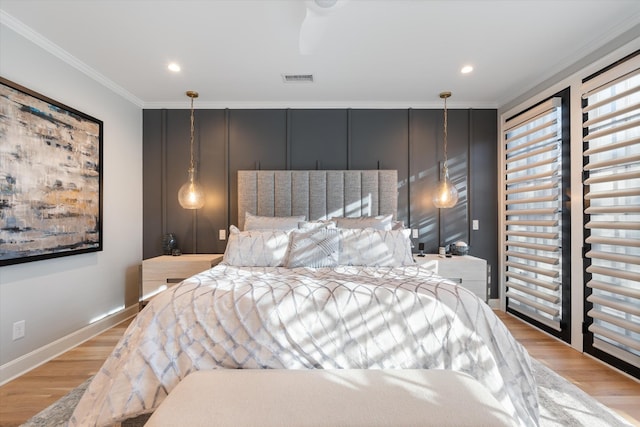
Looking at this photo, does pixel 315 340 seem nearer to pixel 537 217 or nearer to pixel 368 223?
pixel 368 223

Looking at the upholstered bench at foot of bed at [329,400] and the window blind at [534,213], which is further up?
the window blind at [534,213]

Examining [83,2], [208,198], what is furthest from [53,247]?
[83,2]

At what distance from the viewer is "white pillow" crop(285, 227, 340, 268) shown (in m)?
2.57

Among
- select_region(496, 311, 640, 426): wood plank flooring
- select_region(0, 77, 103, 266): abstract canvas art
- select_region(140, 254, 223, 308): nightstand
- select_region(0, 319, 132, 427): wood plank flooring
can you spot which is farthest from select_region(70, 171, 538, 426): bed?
select_region(140, 254, 223, 308): nightstand

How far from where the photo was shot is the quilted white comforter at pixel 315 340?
1.50m

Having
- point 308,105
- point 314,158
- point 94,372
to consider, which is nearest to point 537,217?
point 314,158

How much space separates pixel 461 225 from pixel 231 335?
321cm

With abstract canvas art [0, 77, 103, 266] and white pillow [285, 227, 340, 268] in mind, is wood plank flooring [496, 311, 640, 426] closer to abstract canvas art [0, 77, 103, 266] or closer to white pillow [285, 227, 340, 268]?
white pillow [285, 227, 340, 268]

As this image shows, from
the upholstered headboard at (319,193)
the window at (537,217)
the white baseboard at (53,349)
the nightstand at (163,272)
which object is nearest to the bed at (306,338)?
the white baseboard at (53,349)

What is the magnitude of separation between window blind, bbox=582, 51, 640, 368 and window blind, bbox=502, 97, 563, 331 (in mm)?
308

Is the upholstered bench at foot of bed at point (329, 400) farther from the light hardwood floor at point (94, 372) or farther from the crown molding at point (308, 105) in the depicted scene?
the crown molding at point (308, 105)

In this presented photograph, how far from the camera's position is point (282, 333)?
1.56m

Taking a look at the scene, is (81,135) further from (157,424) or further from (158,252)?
(157,424)

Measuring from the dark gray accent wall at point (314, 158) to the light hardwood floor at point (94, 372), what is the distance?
1241 mm
